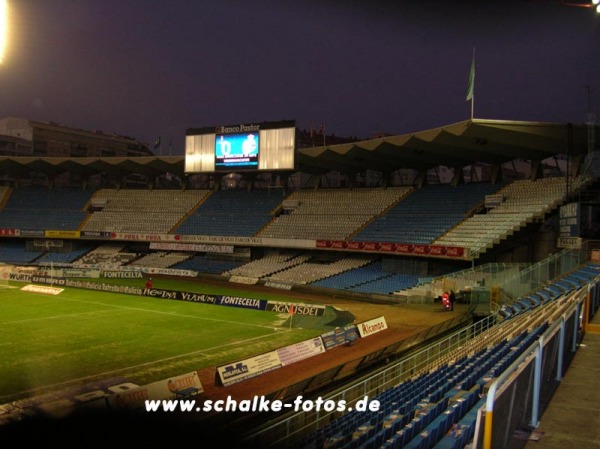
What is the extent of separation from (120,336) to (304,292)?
19639mm

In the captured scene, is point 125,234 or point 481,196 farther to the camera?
point 125,234

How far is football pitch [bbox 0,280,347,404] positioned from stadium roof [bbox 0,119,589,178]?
15.9 metres

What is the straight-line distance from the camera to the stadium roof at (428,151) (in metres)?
35.4

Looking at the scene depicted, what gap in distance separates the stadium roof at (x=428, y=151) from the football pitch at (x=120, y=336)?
52.2 feet

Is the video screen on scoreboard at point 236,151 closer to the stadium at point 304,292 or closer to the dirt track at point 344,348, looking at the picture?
the stadium at point 304,292

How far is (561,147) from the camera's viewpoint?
3803 cm

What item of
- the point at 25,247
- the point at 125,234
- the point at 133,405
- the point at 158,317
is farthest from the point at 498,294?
the point at 25,247

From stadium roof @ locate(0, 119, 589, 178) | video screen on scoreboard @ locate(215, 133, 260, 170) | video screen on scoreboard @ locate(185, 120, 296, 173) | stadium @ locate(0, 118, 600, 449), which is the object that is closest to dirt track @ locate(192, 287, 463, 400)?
stadium @ locate(0, 118, 600, 449)

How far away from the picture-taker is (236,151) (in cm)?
5062

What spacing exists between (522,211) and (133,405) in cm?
3284

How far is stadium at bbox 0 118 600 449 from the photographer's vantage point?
9.26 m

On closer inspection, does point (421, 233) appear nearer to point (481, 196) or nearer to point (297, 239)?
point (481, 196)

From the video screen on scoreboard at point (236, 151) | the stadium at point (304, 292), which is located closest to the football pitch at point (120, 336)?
the stadium at point (304, 292)

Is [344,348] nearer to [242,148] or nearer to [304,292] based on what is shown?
[304,292]
